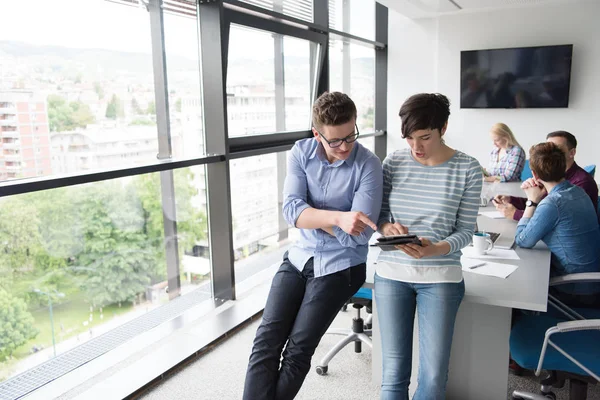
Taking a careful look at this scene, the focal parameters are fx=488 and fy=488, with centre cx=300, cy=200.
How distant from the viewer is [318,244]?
205 cm

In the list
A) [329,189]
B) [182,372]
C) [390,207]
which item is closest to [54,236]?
[182,372]

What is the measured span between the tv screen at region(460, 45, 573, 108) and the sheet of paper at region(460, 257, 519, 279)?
15.5 ft

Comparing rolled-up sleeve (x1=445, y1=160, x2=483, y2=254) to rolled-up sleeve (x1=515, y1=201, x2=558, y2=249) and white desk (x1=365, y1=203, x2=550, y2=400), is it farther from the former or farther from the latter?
rolled-up sleeve (x1=515, y1=201, x2=558, y2=249)

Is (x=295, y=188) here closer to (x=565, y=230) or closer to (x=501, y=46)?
(x=565, y=230)

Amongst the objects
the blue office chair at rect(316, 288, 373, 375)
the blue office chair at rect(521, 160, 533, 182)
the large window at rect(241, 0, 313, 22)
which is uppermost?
the large window at rect(241, 0, 313, 22)

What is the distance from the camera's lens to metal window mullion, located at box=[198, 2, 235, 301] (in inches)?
129

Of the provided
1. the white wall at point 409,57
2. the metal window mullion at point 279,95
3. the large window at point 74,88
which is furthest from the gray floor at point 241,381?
→ the white wall at point 409,57

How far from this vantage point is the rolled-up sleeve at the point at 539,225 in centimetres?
236

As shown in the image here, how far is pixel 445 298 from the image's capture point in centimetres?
184

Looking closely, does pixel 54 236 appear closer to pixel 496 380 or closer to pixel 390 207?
pixel 390 207

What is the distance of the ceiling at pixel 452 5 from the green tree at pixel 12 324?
4.91 meters

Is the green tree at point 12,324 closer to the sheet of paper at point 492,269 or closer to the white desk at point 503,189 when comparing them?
the sheet of paper at point 492,269

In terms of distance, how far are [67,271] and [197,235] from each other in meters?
1.04

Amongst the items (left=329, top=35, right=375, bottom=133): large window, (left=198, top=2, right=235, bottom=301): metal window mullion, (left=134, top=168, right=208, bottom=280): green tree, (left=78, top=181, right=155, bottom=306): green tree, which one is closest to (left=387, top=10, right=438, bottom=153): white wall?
(left=329, top=35, right=375, bottom=133): large window
